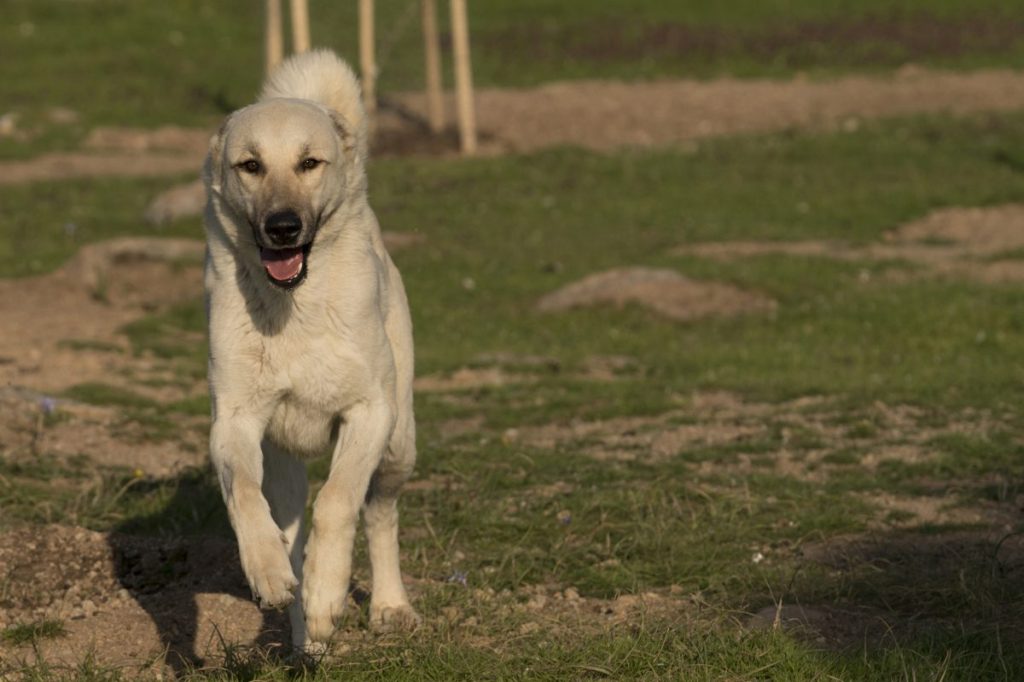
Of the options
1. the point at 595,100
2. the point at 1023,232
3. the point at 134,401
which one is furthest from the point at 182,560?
the point at 595,100

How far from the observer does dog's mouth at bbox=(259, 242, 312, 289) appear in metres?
5.48

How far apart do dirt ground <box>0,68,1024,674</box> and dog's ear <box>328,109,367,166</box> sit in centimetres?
172

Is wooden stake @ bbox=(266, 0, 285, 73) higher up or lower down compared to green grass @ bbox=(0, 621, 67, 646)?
→ higher up

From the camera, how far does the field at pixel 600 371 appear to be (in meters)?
6.30

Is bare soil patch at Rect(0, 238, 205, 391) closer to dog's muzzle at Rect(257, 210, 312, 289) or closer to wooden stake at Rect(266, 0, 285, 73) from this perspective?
wooden stake at Rect(266, 0, 285, 73)

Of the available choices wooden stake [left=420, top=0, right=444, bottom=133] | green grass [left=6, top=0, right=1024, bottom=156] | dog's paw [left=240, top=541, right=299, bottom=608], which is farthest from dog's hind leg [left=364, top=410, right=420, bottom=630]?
green grass [left=6, top=0, right=1024, bottom=156]

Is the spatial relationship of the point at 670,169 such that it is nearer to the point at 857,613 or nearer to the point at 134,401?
the point at 134,401

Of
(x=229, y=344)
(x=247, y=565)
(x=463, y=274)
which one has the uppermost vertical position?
(x=229, y=344)

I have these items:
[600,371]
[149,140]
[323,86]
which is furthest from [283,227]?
[149,140]

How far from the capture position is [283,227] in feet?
17.6

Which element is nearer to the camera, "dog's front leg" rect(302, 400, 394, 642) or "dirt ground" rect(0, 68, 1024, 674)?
"dog's front leg" rect(302, 400, 394, 642)

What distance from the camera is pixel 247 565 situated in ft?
16.4

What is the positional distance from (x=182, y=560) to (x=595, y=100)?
19042 millimetres

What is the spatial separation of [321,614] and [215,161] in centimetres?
160
